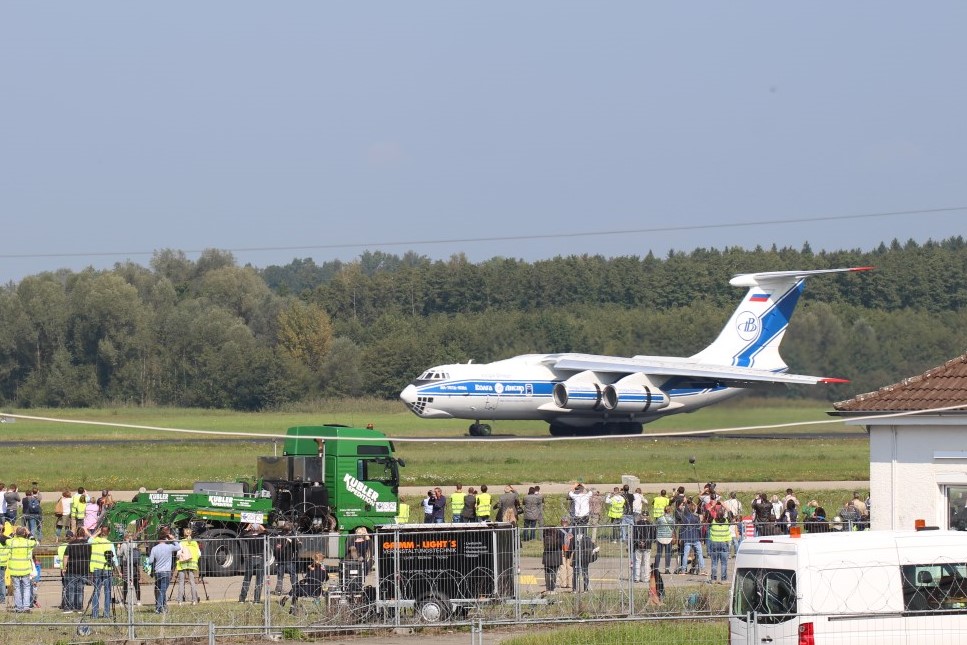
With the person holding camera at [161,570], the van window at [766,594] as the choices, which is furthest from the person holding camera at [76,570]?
the van window at [766,594]

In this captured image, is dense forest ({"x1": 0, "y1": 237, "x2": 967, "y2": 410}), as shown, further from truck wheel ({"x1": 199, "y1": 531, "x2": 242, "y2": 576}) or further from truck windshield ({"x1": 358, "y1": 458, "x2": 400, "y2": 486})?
truck wheel ({"x1": 199, "y1": 531, "x2": 242, "y2": 576})

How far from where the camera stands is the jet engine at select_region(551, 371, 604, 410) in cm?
5422

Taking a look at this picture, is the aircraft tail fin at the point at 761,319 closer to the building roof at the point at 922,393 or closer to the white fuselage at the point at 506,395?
the building roof at the point at 922,393

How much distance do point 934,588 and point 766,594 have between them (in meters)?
1.71

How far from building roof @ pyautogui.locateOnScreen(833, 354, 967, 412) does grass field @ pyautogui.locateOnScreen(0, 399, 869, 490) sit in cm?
842

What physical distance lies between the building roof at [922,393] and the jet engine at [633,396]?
33.9m

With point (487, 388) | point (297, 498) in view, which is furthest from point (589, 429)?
point (297, 498)

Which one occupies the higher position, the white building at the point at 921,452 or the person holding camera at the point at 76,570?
the white building at the point at 921,452

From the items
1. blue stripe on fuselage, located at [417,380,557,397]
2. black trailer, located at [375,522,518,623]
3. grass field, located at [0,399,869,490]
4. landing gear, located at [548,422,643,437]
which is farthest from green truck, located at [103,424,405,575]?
landing gear, located at [548,422,643,437]

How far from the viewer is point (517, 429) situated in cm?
6006

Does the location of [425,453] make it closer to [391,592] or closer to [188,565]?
[188,565]

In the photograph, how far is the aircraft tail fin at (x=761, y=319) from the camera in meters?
26.5

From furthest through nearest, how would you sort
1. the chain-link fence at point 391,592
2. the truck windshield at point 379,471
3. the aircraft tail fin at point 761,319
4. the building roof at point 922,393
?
the truck windshield at point 379,471, the aircraft tail fin at point 761,319, the building roof at point 922,393, the chain-link fence at point 391,592

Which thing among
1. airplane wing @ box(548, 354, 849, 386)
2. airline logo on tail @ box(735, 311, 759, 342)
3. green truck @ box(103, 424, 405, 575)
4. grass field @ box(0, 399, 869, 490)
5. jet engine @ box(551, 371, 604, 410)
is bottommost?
grass field @ box(0, 399, 869, 490)
